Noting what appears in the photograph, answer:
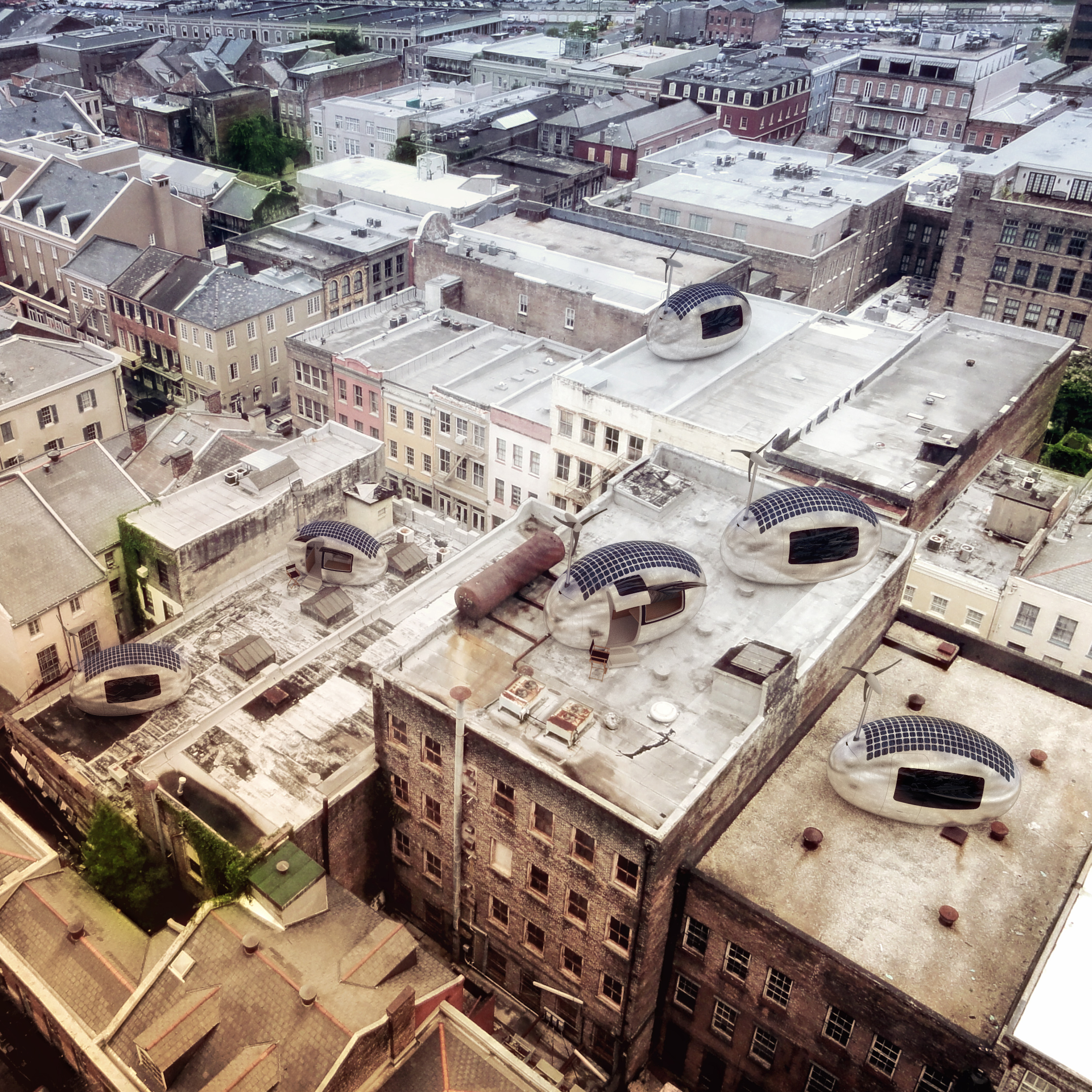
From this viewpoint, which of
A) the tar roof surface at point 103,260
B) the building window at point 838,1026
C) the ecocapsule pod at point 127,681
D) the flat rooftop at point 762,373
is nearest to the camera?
the building window at point 838,1026

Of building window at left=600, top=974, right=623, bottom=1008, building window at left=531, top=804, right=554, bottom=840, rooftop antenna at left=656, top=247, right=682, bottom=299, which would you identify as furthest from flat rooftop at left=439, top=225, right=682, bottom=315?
building window at left=600, top=974, right=623, bottom=1008

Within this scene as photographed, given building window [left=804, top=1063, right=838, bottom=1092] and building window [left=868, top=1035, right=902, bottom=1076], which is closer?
building window [left=868, top=1035, right=902, bottom=1076]

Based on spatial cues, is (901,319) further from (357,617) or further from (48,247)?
(48,247)

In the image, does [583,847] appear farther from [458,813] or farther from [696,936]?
[458,813]

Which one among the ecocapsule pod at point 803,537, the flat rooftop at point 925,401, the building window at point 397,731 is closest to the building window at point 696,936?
the building window at point 397,731

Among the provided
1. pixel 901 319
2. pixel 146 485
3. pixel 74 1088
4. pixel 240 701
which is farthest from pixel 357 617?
pixel 901 319

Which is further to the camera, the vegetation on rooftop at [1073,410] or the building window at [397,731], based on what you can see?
the vegetation on rooftop at [1073,410]

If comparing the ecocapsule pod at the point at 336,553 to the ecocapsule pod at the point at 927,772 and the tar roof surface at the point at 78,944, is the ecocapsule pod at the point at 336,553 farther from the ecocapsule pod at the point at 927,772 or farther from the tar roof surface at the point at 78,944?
the ecocapsule pod at the point at 927,772

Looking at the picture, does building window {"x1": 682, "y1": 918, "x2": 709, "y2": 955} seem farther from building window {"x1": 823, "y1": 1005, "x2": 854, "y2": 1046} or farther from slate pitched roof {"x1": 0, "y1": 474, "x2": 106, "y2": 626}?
slate pitched roof {"x1": 0, "y1": 474, "x2": 106, "y2": 626}
